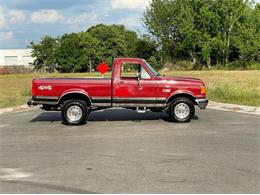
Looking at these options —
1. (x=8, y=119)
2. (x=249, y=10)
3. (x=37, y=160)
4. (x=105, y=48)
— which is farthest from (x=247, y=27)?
(x=37, y=160)

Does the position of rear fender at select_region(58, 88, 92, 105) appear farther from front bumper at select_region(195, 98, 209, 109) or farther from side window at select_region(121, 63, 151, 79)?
front bumper at select_region(195, 98, 209, 109)

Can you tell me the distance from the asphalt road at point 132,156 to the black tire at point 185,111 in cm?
23

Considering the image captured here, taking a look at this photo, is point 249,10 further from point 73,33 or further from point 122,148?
point 122,148

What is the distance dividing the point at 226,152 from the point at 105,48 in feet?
243

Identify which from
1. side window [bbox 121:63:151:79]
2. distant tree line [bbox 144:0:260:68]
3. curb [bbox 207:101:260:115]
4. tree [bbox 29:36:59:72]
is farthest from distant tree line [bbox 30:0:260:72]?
side window [bbox 121:63:151:79]

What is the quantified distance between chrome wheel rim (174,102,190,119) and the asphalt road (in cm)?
33

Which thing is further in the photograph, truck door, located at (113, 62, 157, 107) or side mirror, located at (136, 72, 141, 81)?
side mirror, located at (136, 72, 141, 81)

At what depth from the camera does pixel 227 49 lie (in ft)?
214

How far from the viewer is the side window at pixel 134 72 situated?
41.4 ft

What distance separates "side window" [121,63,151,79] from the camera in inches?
496

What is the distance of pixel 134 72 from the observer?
12938 millimetres

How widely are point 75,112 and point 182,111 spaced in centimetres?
311

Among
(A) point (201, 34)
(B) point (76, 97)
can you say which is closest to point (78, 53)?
(A) point (201, 34)

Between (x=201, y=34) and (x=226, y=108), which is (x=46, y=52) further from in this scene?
(x=226, y=108)
